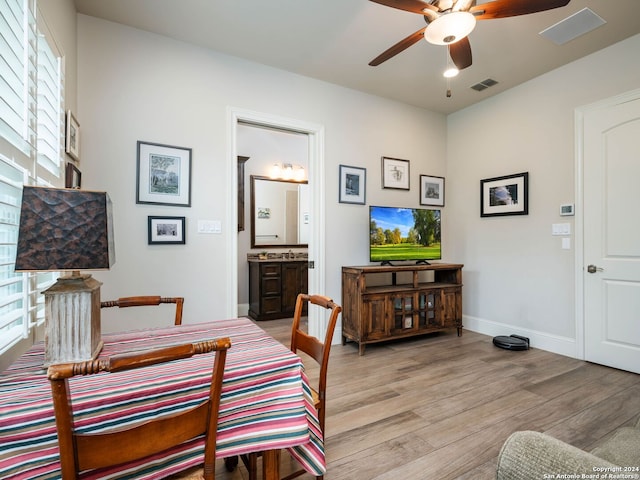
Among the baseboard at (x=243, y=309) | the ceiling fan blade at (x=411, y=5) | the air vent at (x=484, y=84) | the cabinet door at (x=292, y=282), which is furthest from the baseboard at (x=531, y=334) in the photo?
the ceiling fan blade at (x=411, y=5)

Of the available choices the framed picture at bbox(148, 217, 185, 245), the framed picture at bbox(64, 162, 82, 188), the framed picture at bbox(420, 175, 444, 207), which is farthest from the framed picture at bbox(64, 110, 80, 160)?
the framed picture at bbox(420, 175, 444, 207)

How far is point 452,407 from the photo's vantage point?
2283mm

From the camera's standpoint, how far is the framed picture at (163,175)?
2.79m

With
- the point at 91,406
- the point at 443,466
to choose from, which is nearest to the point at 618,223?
the point at 443,466

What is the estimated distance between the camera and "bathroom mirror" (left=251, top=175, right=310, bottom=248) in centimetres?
539

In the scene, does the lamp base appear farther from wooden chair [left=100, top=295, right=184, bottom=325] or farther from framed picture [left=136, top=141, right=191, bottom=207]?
framed picture [left=136, top=141, right=191, bottom=207]

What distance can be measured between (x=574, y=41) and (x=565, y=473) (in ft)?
12.2

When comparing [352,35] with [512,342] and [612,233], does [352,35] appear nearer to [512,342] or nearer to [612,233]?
[612,233]

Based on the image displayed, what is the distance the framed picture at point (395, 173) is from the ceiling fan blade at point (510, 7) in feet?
7.11

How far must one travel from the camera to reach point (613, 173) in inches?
118

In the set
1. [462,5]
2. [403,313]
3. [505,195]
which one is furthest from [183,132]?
[505,195]

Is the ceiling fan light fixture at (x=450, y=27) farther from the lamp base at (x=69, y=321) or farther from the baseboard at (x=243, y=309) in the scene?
the baseboard at (x=243, y=309)

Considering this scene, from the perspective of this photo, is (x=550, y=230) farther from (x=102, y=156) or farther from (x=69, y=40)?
(x=69, y=40)

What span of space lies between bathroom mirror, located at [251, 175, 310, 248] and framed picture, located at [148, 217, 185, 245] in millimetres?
2422
